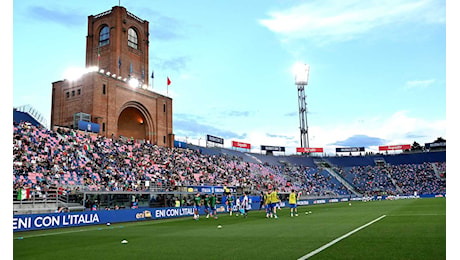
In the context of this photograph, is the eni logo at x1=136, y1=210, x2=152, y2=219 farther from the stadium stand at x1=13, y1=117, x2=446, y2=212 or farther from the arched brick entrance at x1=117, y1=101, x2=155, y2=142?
the arched brick entrance at x1=117, y1=101, x2=155, y2=142

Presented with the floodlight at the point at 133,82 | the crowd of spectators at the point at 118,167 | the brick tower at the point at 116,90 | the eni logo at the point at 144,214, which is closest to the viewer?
the eni logo at the point at 144,214

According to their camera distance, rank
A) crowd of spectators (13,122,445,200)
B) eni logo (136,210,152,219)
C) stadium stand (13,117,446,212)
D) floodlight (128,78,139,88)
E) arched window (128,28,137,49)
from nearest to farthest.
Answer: eni logo (136,210,152,219), crowd of spectators (13,122,445,200), stadium stand (13,117,446,212), floodlight (128,78,139,88), arched window (128,28,137,49)

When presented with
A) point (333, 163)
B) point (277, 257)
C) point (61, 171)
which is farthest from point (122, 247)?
point (333, 163)

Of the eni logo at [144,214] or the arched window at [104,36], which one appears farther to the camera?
the arched window at [104,36]

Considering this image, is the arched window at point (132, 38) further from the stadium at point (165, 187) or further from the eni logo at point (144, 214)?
the eni logo at point (144, 214)

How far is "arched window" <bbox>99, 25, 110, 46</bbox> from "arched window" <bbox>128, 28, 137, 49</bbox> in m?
3.26

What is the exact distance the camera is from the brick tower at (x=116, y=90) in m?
51.2

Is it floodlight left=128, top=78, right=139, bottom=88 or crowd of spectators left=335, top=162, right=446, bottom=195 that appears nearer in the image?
floodlight left=128, top=78, right=139, bottom=88

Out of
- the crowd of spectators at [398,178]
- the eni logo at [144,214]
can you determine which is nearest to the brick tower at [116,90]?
the eni logo at [144,214]

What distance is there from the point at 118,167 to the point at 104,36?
1087 inches

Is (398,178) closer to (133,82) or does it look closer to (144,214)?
(133,82)

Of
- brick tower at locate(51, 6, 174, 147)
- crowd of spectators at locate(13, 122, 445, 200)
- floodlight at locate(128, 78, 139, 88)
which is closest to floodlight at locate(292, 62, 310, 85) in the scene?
crowd of spectators at locate(13, 122, 445, 200)

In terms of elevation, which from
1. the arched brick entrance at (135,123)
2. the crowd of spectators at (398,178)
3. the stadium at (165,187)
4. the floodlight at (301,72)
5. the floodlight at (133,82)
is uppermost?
the floodlight at (301,72)

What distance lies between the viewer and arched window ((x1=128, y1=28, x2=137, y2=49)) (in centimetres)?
6100
